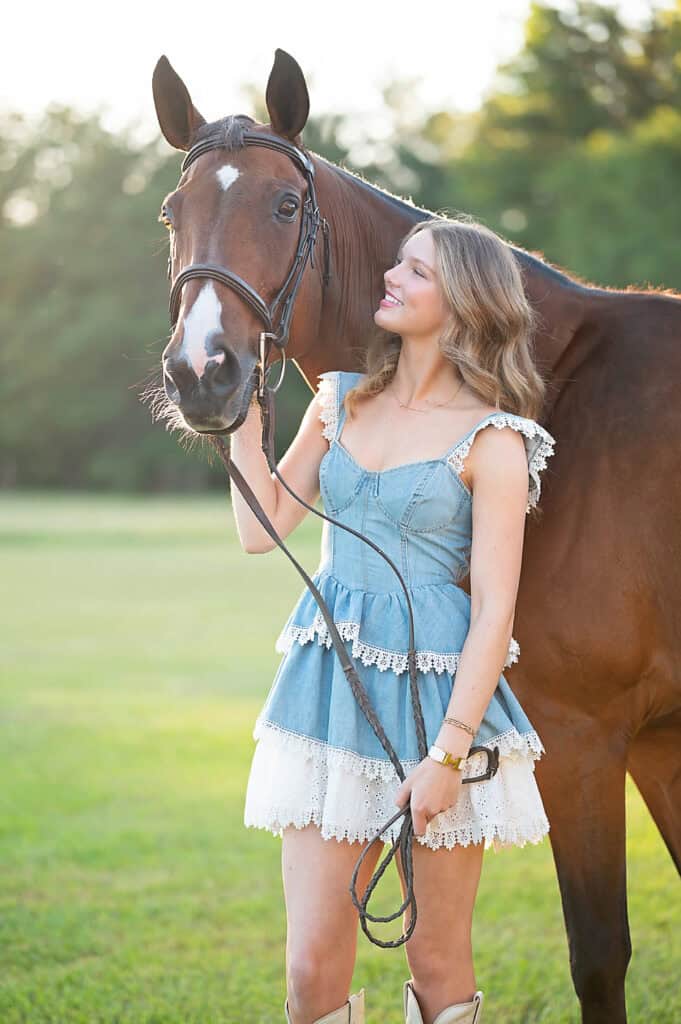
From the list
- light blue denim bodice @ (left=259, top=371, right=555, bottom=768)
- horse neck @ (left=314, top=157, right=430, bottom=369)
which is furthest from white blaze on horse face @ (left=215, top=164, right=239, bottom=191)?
light blue denim bodice @ (left=259, top=371, right=555, bottom=768)

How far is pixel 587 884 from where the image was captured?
263cm

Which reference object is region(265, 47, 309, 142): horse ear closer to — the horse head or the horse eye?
the horse head

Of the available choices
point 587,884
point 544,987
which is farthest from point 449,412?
point 544,987

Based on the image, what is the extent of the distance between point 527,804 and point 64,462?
46.0 m

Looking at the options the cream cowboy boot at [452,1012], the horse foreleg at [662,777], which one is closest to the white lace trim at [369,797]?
the cream cowboy boot at [452,1012]

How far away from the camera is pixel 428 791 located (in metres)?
2.11

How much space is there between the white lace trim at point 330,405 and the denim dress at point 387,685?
14 cm

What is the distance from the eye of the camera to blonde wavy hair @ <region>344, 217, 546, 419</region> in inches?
92.0

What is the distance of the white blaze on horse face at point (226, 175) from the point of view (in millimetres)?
2461

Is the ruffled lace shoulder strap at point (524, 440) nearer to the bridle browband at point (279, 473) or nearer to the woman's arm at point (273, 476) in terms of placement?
the bridle browband at point (279, 473)

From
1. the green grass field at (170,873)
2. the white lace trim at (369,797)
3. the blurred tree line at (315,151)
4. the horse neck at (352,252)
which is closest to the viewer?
the white lace trim at (369,797)

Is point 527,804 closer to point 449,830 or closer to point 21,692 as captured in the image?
point 449,830

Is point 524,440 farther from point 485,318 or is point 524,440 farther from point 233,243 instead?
point 233,243

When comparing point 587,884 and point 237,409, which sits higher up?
point 237,409
